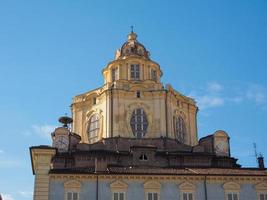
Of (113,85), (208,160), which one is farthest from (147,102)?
(208,160)

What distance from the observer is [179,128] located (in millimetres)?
74625

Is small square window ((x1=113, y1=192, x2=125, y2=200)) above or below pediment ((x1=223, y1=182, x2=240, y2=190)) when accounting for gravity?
below

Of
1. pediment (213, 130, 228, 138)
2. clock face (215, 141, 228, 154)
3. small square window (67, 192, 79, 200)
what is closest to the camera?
small square window (67, 192, 79, 200)

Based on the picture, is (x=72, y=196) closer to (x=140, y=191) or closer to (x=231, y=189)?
(x=140, y=191)

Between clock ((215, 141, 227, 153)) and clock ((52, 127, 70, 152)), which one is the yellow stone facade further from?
clock ((215, 141, 227, 153))

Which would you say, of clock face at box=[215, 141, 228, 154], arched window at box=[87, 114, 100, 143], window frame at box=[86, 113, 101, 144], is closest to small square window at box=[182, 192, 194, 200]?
clock face at box=[215, 141, 228, 154]

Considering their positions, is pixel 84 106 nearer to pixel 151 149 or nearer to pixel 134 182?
pixel 151 149

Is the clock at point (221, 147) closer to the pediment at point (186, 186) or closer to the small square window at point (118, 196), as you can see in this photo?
the pediment at point (186, 186)

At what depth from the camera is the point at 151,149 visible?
61844 millimetres

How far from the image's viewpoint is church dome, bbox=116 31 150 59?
8106 cm

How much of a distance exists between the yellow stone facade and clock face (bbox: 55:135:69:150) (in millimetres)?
5548

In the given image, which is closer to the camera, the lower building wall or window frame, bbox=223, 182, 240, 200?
the lower building wall

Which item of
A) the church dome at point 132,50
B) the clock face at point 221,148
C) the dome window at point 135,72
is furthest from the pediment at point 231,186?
the church dome at point 132,50

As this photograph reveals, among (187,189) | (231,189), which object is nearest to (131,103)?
(187,189)
